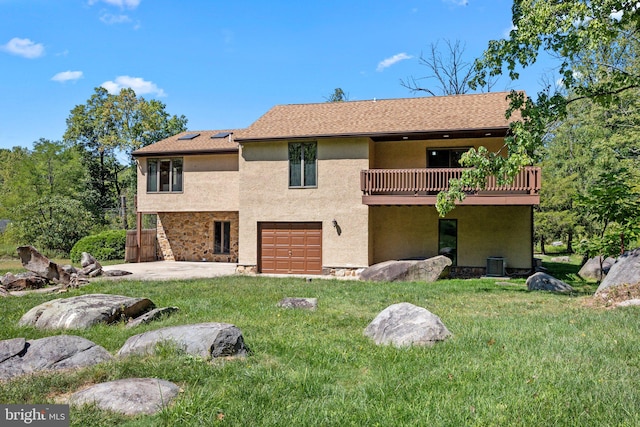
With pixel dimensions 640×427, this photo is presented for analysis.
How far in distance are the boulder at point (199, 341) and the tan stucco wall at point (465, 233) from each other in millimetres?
13533

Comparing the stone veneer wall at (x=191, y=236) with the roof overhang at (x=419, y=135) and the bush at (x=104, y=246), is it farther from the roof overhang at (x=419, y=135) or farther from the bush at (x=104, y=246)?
the roof overhang at (x=419, y=135)

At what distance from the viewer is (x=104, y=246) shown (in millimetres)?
26672

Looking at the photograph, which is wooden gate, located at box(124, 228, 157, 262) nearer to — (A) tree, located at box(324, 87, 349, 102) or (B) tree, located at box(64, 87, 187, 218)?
(B) tree, located at box(64, 87, 187, 218)

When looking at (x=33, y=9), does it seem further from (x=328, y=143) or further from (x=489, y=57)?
(x=489, y=57)

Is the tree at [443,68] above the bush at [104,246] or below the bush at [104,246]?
above

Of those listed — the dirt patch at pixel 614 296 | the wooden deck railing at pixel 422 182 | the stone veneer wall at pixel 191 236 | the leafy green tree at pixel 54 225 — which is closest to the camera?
the dirt patch at pixel 614 296

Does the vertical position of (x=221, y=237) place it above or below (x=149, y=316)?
above

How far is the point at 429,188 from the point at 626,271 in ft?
25.6

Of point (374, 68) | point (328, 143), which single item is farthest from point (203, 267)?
point (374, 68)

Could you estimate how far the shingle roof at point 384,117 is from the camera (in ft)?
59.6

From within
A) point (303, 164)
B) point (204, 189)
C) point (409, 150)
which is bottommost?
point (204, 189)

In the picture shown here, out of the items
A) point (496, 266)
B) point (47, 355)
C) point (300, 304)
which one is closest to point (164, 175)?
point (300, 304)

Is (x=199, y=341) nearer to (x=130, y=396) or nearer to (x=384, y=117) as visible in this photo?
(x=130, y=396)

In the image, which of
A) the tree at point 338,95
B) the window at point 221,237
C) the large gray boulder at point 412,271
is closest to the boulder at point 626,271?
the large gray boulder at point 412,271
